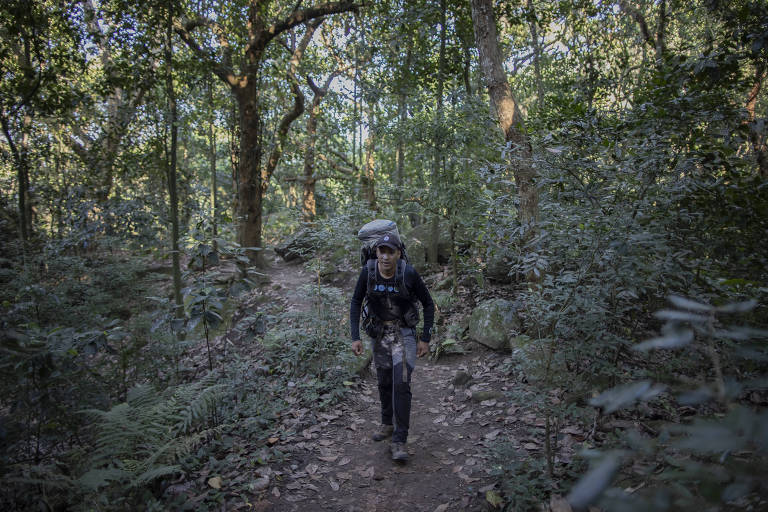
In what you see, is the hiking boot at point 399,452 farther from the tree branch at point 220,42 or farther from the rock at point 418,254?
the tree branch at point 220,42

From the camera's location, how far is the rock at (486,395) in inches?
200

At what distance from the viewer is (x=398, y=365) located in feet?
13.4

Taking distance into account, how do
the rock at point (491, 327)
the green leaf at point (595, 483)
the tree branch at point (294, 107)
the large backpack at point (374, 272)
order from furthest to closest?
the tree branch at point (294, 107) → the rock at point (491, 327) → the large backpack at point (374, 272) → the green leaf at point (595, 483)

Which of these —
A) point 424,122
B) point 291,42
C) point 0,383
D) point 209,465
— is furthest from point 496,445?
point 291,42

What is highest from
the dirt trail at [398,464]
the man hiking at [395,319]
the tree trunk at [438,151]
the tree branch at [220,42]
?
the tree branch at [220,42]

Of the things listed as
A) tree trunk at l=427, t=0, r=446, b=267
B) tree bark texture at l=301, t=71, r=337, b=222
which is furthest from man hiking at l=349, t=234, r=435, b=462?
tree bark texture at l=301, t=71, r=337, b=222

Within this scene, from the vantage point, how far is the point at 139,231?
8914mm

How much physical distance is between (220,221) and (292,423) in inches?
105

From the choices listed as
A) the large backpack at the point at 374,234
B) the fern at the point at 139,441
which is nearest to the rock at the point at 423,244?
the large backpack at the point at 374,234

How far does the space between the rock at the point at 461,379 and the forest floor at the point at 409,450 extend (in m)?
0.02

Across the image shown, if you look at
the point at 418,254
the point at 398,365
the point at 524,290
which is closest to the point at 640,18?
the point at 418,254

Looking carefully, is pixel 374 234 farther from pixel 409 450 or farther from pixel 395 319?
pixel 409 450

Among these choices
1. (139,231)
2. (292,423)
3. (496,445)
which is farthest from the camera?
(139,231)

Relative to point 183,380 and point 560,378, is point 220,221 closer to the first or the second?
point 183,380
